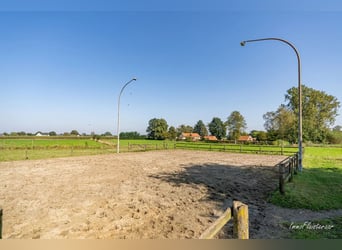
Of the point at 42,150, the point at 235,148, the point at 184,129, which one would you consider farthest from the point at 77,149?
the point at 184,129

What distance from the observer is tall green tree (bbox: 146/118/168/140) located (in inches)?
2776

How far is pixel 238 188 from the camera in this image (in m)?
6.34

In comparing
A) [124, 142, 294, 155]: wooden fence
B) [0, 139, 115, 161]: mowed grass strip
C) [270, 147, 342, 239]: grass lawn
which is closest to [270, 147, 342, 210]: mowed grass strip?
[270, 147, 342, 239]: grass lawn

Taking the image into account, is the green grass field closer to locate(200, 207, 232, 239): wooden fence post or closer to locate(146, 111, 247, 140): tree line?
locate(200, 207, 232, 239): wooden fence post

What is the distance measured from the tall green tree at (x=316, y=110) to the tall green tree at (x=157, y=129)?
43.6 m

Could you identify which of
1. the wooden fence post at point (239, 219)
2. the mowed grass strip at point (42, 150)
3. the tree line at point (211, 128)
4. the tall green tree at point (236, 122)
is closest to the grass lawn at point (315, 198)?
the wooden fence post at point (239, 219)

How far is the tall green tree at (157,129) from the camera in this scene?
70.5 m

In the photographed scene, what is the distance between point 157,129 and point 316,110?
1962 inches

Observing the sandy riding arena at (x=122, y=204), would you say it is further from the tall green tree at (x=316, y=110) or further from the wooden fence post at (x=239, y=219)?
the tall green tree at (x=316, y=110)

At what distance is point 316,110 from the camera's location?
3612 cm

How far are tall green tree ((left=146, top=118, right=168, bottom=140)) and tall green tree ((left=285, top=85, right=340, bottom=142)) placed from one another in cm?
4358

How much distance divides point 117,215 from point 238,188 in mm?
4140

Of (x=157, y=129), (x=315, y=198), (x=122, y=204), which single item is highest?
(x=157, y=129)

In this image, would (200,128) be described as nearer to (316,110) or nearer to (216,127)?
(216,127)
